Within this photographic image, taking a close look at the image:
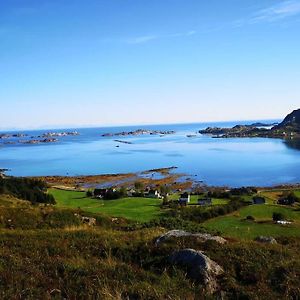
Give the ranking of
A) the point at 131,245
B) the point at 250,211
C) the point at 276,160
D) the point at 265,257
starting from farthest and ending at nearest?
the point at 276,160, the point at 250,211, the point at 131,245, the point at 265,257

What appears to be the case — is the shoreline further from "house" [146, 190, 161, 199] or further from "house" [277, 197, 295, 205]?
"house" [277, 197, 295, 205]

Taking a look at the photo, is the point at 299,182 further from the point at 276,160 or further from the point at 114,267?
the point at 114,267

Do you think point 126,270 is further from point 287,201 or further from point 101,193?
point 101,193

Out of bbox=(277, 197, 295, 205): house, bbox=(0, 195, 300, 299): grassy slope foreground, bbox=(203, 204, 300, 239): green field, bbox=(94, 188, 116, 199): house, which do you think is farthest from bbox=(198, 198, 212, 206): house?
bbox=(0, 195, 300, 299): grassy slope foreground

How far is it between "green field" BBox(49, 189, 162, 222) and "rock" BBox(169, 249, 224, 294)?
102 ft

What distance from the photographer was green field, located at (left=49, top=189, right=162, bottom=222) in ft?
148

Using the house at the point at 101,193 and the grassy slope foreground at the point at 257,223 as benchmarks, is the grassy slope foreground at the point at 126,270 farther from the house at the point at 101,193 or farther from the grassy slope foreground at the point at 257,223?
the house at the point at 101,193

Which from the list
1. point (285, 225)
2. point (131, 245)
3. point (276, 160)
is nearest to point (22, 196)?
point (285, 225)

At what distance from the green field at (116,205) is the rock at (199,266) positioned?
31.0 meters

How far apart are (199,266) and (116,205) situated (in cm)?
4782

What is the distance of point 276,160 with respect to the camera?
131m

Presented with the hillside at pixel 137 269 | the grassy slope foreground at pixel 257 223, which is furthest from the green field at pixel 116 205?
the hillside at pixel 137 269

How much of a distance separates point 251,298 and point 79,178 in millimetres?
96463

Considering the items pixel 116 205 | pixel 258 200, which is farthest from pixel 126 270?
pixel 258 200
